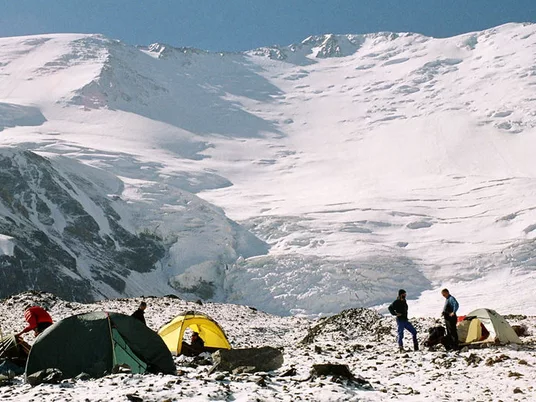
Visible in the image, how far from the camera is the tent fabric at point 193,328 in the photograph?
853 inches

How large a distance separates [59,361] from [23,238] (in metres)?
76.0

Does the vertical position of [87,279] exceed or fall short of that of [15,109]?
it falls short

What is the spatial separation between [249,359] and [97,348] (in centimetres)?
327

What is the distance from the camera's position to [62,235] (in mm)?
98312

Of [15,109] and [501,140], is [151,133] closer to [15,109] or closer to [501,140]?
[15,109]

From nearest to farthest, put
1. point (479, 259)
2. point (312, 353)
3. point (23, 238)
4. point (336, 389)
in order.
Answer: point (336, 389) < point (312, 353) < point (23, 238) < point (479, 259)

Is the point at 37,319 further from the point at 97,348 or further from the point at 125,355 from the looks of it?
the point at 125,355

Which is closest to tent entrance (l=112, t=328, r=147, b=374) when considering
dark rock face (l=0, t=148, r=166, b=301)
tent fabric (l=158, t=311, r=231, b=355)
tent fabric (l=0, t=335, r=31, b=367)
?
tent fabric (l=0, t=335, r=31, b=367)

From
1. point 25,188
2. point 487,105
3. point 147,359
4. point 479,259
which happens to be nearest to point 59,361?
point 147,359

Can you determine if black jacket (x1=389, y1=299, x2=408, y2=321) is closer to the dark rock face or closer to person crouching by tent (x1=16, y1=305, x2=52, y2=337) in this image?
person crouching by tent (x1=16, y1=305, x2=52, y2=337)

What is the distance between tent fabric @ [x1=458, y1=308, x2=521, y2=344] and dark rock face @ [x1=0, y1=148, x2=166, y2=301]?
214 ft

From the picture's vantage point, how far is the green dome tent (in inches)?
572

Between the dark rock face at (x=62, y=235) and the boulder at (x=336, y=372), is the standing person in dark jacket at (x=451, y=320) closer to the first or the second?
→ the boulder at (x=336, y=372)

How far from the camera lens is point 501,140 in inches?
6378
